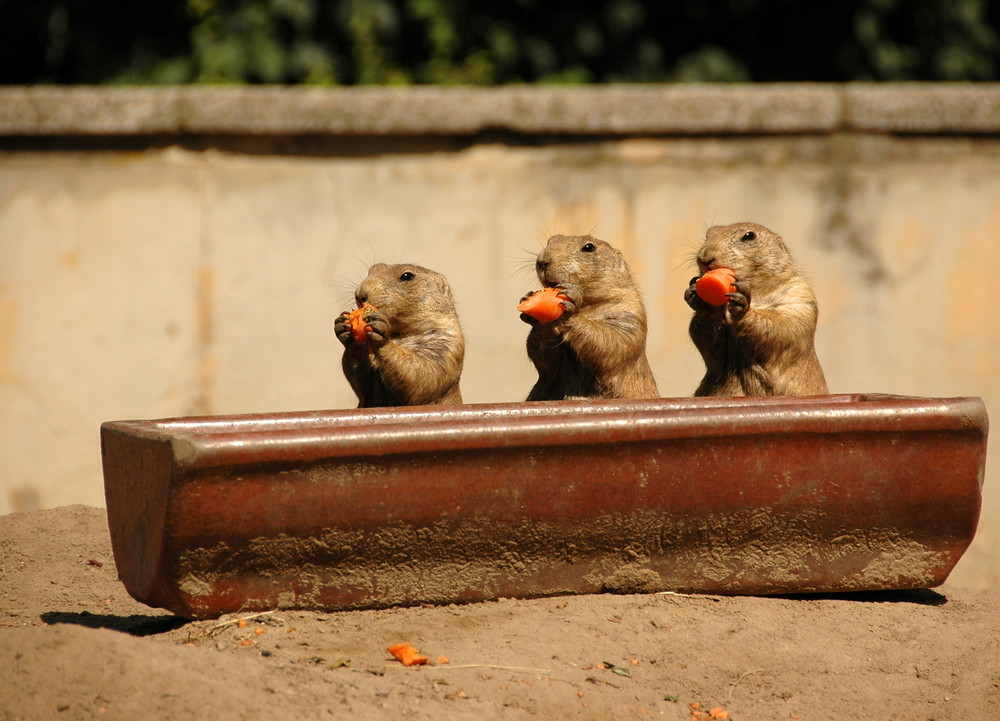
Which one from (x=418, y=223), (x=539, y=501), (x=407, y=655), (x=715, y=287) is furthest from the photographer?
(x=418, y=223)

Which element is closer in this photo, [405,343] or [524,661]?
[524,661]

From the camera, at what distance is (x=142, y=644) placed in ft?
9.16

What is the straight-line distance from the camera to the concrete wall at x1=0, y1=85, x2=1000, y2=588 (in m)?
6.35

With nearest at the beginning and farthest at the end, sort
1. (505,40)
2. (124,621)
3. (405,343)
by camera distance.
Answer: (124,621), (405,343), (505,40)

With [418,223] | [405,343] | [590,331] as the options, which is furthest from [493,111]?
[590,331]

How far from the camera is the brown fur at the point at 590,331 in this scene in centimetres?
451

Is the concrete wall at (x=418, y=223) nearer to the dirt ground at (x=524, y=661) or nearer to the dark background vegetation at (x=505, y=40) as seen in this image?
the dirt ground at (x=524, y=661)

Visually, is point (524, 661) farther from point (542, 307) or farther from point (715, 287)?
point (715, 287)

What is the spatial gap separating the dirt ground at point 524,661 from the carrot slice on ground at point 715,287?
1060 mm

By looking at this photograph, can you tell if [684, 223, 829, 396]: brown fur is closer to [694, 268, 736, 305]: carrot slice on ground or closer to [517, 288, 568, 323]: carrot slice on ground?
[694, 268, 736, 305]: carrot slice on ground

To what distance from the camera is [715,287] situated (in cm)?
429

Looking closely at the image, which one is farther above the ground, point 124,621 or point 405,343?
point 405,343

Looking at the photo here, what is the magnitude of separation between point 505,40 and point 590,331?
626cm

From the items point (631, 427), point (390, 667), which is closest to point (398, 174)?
point (631, 427)
